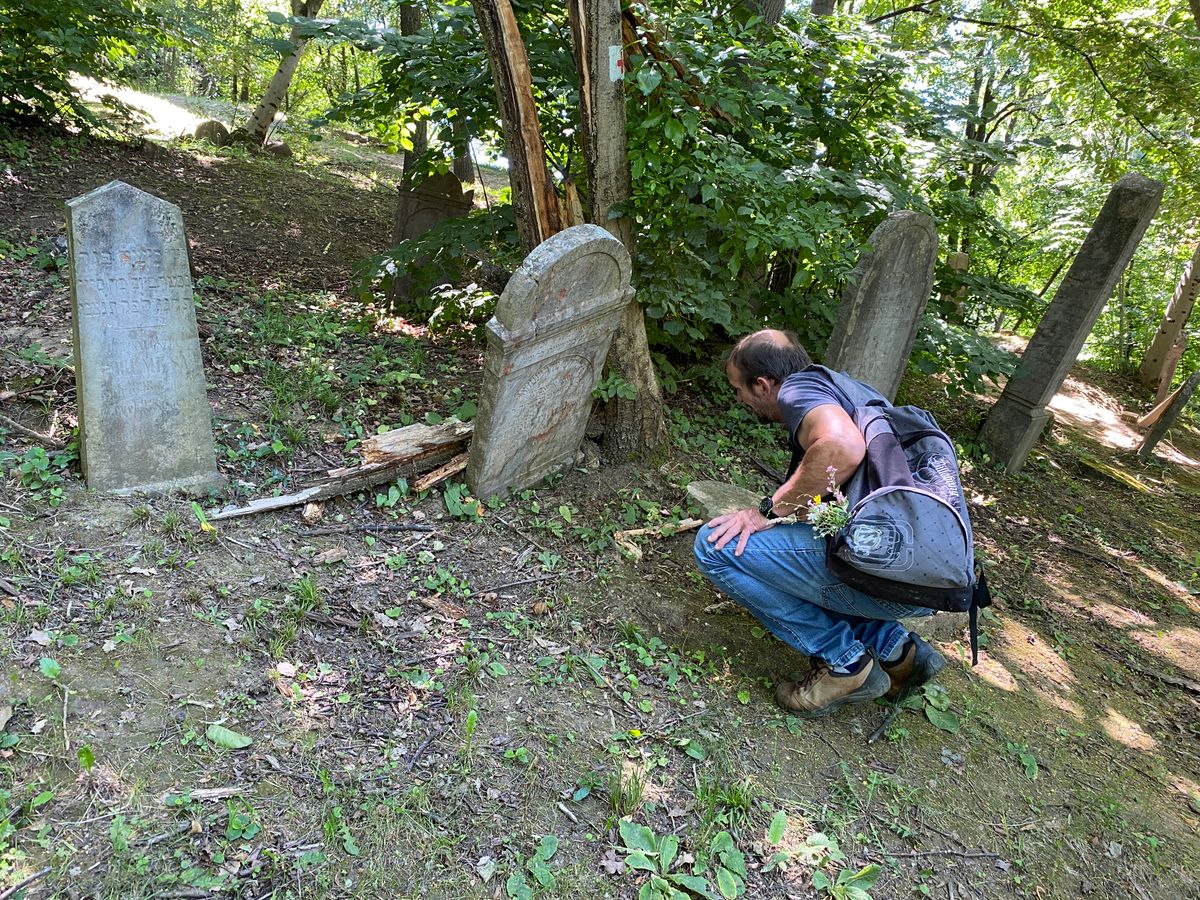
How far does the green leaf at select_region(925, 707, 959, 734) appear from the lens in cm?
Answer: 323

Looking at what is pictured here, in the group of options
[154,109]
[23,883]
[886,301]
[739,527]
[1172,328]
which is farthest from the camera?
[154,109]

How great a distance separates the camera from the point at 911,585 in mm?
2590

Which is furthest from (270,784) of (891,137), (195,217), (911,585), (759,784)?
(195,217)

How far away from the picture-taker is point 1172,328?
9.78 meters

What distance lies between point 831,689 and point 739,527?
766 mm

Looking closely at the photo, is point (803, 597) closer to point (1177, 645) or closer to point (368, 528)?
point (368, 528)

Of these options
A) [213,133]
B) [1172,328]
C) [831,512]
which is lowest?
[213,133]

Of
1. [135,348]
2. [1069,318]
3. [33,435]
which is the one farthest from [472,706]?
[1069,318]

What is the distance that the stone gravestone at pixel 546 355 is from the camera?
3.52 m

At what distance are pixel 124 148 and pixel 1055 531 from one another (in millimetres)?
10204

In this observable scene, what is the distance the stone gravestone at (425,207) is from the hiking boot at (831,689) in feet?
15.2

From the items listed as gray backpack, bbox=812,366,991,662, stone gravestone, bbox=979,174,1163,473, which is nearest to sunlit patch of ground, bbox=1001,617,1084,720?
gray backpack, bbox=812,366,991,662

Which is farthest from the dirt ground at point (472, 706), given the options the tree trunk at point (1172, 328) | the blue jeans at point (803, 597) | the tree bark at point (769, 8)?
the tree trunk at point (1172, 328)

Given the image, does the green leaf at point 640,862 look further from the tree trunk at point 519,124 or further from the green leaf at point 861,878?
the tree trunk at point 519,124
